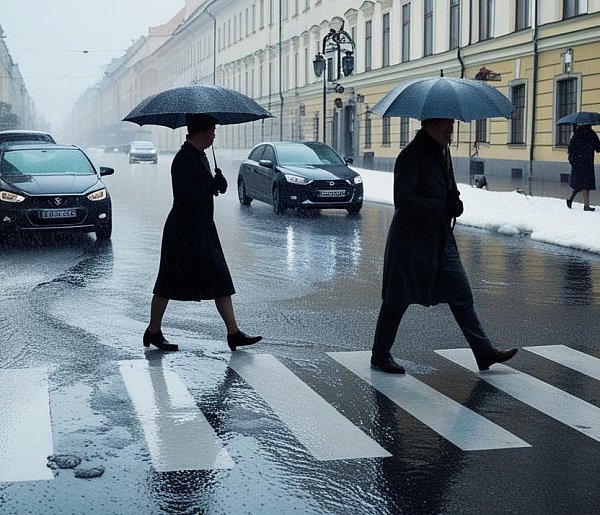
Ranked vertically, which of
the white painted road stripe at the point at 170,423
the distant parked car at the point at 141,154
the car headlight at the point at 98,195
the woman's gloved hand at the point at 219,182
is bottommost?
the distant parked car at the point at 141,154

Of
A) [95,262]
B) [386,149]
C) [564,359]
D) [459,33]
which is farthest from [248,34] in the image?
[564,359]

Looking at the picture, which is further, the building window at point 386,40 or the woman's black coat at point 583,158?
the building window at point 386,40

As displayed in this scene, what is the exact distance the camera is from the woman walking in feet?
64.0

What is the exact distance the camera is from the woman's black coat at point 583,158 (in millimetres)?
19500

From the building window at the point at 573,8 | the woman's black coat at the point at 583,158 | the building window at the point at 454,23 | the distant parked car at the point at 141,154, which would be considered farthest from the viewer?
the distant parked car at the point at 141,154

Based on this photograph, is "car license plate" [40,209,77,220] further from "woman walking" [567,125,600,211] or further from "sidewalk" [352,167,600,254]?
"woman walking" [567,125,600,211]

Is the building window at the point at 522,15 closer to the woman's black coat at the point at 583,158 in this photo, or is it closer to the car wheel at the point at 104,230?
the woman's black coat at the point at 583,158

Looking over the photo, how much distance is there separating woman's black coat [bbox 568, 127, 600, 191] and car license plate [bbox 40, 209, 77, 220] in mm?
9770

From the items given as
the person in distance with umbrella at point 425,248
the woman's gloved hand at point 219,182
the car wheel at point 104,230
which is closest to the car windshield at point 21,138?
the car wheel at point 104,230

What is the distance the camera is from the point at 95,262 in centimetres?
1265

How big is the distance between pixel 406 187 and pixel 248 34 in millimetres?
63187

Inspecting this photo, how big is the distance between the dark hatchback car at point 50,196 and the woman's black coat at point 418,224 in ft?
28.0

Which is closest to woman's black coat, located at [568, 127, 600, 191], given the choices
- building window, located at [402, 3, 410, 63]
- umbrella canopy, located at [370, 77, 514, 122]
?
umbrella canopy, located at [370, 77, 514, 122]

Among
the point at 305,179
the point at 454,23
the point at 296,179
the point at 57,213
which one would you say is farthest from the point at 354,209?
the point at 454,23
